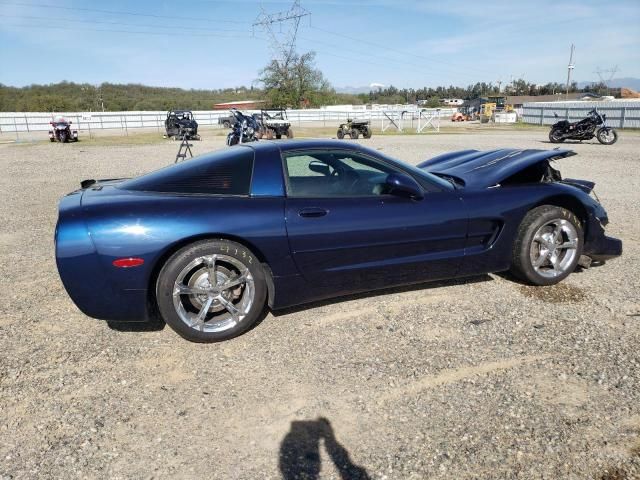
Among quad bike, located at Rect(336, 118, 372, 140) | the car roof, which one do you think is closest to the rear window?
the car roof

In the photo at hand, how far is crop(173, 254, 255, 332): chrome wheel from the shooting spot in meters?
3.19

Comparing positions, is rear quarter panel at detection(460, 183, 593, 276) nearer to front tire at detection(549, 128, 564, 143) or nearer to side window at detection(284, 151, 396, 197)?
side window at detection(284, 151, 396, 197)

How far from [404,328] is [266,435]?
55.9 inches

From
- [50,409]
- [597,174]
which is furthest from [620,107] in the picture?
[50,409]

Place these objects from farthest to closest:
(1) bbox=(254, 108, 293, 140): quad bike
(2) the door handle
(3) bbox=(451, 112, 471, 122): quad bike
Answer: (3) bbox=(451, 112, 471, 122): quad bike, (1) bbox=(254, 108, 293, 140): quad bike, (2) the door handle

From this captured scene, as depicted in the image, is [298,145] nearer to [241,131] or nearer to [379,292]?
[379,292]

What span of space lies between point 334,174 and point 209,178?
97cm

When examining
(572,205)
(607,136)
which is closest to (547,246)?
(572,205)

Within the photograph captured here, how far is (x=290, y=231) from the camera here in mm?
3293

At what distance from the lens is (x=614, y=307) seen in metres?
3.75

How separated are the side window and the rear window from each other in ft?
1.03

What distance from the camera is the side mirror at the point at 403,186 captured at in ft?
11.5

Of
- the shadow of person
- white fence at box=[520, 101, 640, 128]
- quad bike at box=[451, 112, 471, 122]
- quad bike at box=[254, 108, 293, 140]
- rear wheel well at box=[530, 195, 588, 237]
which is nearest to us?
the shadow of person

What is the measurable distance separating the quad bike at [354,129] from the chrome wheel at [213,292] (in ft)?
72.6
